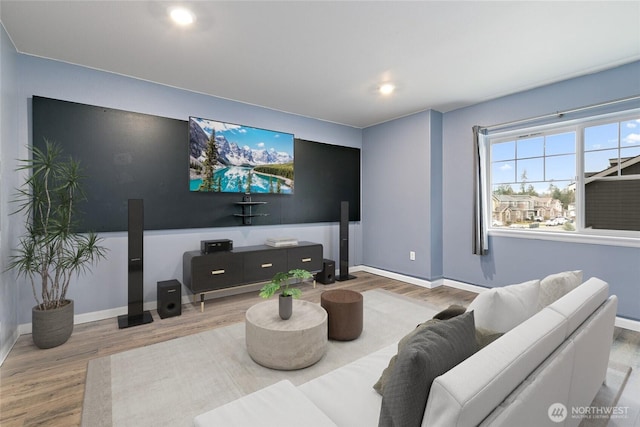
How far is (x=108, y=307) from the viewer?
3297 millimetres

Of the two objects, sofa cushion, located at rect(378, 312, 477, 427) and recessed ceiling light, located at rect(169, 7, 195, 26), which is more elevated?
recessed ceiling light, located at rect(169, 7, 195, 26)

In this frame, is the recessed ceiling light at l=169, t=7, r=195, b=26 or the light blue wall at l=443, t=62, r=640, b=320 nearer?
the recessed ceiling light at l=169, t=7, r=195, b=26

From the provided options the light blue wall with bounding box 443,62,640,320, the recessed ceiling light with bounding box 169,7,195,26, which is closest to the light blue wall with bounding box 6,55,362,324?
the recessed ceiling light with bounding box 169,7,195,26

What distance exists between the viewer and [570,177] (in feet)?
11.6

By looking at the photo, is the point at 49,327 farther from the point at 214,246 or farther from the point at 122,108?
the point at 122,108

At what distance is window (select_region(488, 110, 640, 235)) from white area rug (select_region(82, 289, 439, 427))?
7.64 feet

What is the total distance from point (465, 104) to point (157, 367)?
469 cm

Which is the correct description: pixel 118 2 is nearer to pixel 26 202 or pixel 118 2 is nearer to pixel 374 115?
pixel 26 202

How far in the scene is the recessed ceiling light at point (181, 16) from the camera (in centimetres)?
224

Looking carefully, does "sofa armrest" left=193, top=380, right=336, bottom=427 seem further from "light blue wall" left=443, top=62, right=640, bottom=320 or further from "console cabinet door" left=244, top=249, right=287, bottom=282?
"light blue wall" left=443, top=62, right=640, bottom=320

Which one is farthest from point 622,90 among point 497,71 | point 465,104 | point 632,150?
point 465,104

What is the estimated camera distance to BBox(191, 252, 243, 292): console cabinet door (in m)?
3.48
